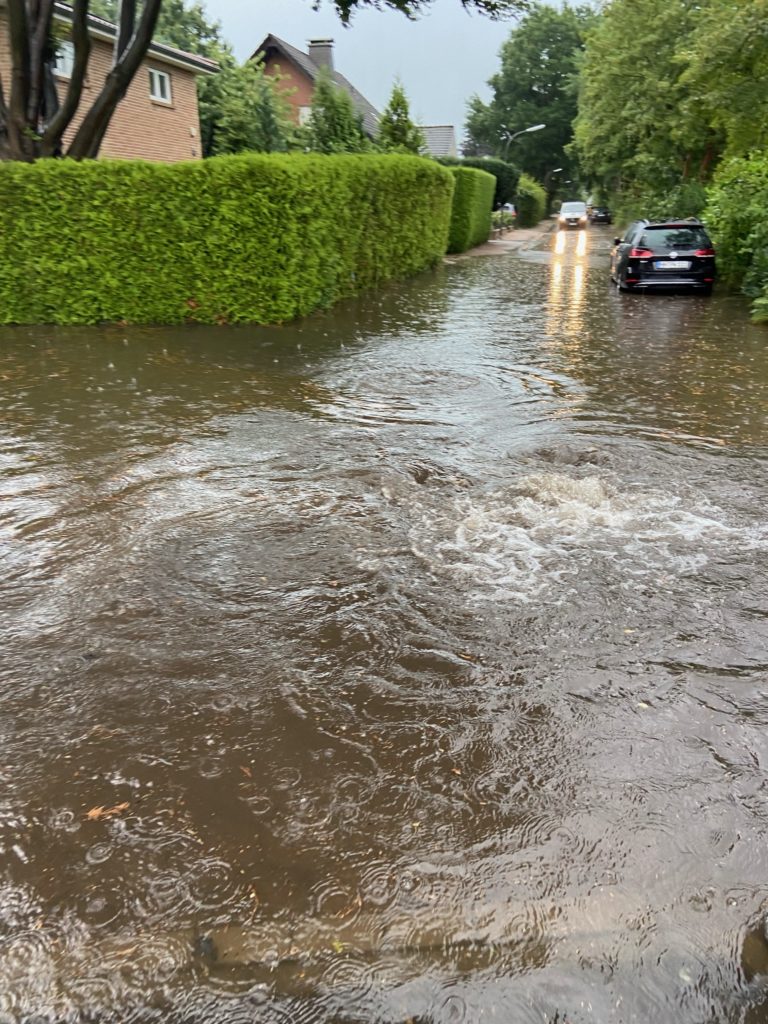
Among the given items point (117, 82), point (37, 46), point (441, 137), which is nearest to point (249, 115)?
point (117, 82)

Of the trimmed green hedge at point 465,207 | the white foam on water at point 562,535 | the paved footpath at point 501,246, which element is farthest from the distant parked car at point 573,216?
the white foam on water at point 562,535

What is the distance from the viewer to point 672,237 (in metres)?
14.6

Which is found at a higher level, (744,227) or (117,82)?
(117,82)

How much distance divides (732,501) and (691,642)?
76.5 inches

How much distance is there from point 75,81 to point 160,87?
10946mm

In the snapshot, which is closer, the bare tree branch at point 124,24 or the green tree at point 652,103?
the bare tree branch at point 124,24

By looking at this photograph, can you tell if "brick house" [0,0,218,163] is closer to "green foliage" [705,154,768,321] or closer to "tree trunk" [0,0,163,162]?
"tree trunk" [0,0,163,162]

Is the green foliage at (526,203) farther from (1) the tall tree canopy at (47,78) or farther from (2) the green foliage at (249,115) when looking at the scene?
(1) the tall tree canopy at (47,78)

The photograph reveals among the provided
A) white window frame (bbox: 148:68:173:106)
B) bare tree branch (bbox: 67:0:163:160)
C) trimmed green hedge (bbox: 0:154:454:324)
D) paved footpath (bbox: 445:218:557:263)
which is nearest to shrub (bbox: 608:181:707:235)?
paved footpath (bbox: 445:218:557:263)

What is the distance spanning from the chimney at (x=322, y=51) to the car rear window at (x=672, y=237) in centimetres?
2946

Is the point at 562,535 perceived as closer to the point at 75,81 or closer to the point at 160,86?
the point at 75,81

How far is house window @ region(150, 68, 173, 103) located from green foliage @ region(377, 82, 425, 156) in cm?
635

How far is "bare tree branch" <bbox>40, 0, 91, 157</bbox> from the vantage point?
12.0 metres

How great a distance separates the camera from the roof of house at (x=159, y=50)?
16.3 m
